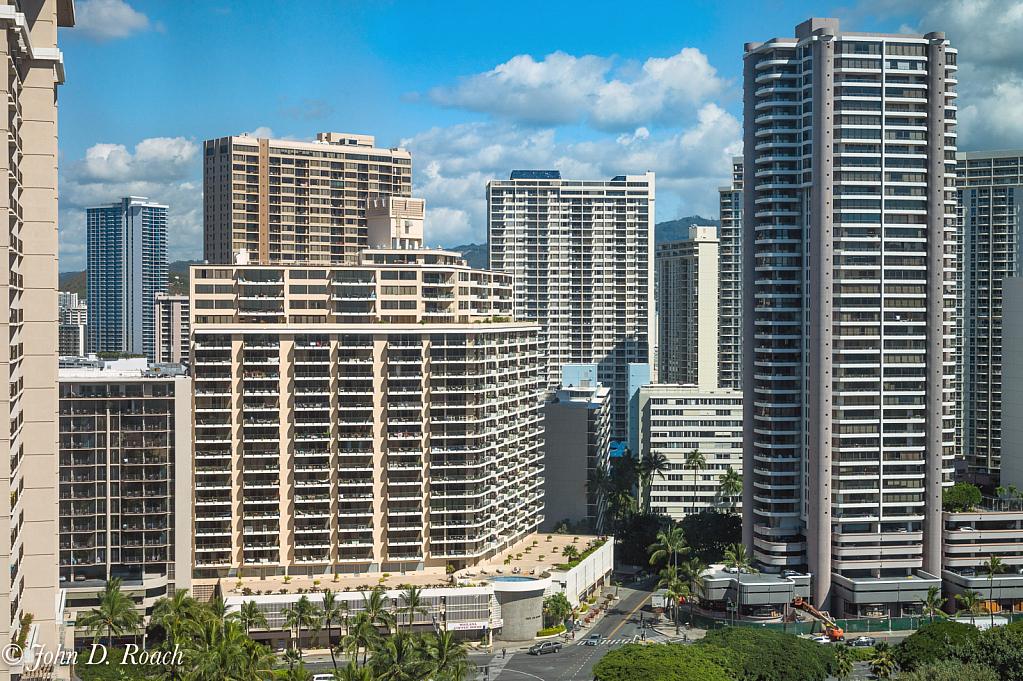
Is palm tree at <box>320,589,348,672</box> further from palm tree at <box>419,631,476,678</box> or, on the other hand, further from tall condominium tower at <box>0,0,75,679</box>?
tall condominium tower at <box>0,0,75,679</box>

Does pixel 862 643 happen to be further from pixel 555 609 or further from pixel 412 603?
pixel 412 603

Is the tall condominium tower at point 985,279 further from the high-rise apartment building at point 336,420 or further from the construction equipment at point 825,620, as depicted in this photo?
the high-rise apartment building at point 336,420

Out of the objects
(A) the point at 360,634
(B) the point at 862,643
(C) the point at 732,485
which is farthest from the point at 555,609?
(C) the point at 732,485

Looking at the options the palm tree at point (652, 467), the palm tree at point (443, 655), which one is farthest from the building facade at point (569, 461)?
the palm tree at point (443, 655)

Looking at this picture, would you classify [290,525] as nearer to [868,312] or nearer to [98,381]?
[98,381]

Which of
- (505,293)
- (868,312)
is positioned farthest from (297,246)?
(868,312)

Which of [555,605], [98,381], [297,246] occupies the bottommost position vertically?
[555,605]
